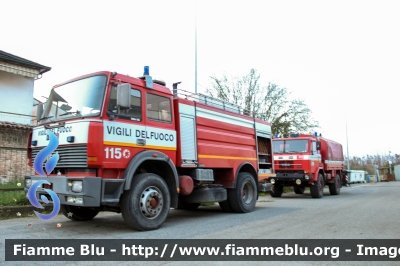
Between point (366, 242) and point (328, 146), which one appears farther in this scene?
point (328, 146)

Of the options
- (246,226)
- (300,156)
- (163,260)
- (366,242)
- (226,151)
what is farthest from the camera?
(300,156)

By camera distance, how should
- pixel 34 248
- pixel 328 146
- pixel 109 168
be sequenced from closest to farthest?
pixel 34 248 → pixel 109 168 → pixel 328 146

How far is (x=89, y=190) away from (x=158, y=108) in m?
2.35

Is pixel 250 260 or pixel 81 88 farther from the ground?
pixel 81 88

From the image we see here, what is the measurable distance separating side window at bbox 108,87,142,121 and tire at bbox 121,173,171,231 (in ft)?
3.76

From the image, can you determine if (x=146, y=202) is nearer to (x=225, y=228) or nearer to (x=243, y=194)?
(x=225, y=228)

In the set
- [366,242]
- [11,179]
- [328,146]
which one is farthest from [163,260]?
[328,146]

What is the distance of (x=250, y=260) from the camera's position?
14.9ft

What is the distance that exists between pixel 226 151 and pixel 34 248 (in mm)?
5143

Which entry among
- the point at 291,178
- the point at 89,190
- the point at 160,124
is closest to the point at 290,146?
the point at 291,178

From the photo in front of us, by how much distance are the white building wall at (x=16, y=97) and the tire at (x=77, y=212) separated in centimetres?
1010

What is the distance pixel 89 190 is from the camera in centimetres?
557

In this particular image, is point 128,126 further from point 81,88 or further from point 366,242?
point 366,242

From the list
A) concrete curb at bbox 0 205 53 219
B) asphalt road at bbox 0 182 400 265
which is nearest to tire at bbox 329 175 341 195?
asphalt road at bbox 0 182 400 265
